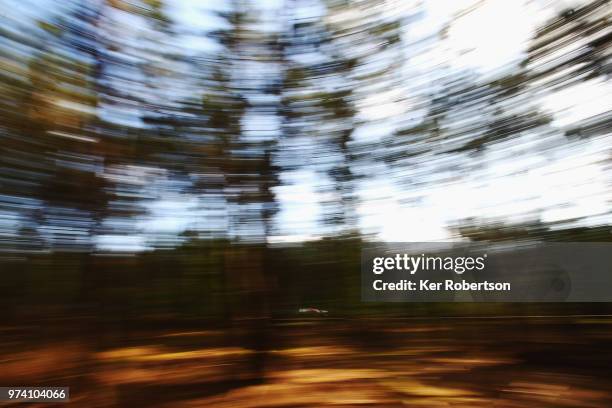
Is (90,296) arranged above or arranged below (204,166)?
below

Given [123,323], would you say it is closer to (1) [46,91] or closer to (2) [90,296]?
(2) [90,296]

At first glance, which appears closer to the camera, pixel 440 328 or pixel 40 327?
pixel 40 327

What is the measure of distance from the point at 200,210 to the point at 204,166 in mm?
231

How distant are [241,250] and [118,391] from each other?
0.89 metres

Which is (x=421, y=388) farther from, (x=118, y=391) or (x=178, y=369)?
(x=118, y=391)

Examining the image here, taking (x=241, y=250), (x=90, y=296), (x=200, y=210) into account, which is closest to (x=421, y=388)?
(x=241, y=250)

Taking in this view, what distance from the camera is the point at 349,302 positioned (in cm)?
266

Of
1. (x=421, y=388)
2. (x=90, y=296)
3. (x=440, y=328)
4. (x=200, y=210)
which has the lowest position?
(x=421, y=388)

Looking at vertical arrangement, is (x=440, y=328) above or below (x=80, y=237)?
below

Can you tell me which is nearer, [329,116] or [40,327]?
[40,327]

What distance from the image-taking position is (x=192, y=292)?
2.64m

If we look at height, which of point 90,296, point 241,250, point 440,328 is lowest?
point 440,328

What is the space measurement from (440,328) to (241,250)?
1133 millimetres

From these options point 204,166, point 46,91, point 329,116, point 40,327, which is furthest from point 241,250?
point 46,91
